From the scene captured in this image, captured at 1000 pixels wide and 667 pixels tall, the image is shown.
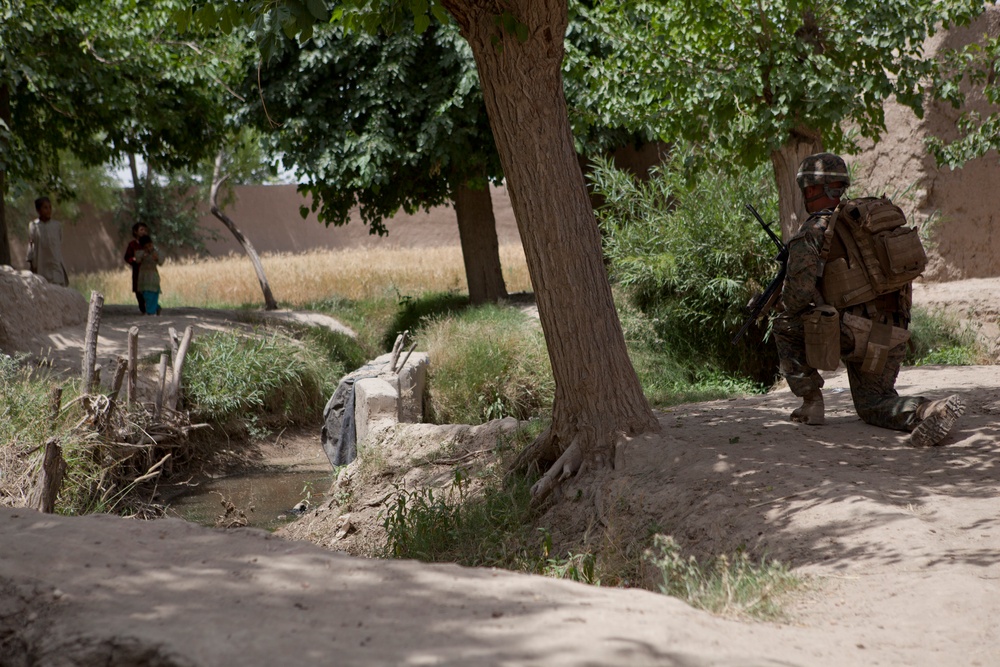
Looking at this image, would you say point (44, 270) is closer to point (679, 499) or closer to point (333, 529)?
point (333, 529)

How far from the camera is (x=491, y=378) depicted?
10.8 metres

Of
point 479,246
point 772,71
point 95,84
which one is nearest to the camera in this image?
point 772,71

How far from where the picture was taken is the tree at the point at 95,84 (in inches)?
458

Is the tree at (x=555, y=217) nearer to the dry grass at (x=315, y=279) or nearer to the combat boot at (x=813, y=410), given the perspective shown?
the combat boot at (x=813, y=410)

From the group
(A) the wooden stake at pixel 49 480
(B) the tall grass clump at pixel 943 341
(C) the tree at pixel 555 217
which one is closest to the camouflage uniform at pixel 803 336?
(C) the tree at pixel 555 217

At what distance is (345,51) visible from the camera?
41.8 feet

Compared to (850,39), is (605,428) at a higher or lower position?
lower

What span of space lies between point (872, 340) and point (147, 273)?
11.0 meters

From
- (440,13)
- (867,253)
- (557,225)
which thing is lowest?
(867,253)

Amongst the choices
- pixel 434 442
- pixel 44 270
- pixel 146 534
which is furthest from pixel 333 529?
pixel 44 270

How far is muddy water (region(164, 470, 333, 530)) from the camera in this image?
8469 mm

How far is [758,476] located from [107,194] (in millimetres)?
28781

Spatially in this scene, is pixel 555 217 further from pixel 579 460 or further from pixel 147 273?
pixel 147 273

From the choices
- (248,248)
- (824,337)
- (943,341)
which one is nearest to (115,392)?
(824,337)
